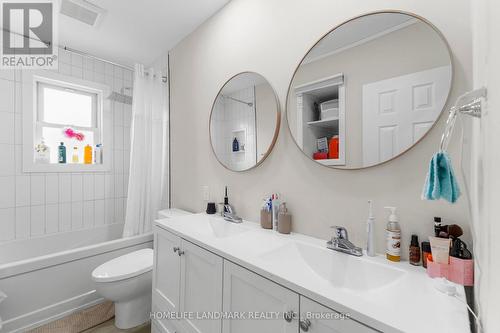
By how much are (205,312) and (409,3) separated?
161 centimetres

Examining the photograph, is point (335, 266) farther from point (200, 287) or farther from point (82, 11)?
point (82, 11)

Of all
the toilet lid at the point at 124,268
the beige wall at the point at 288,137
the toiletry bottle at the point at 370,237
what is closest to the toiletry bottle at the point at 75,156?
the beige wall at the point at 288,137

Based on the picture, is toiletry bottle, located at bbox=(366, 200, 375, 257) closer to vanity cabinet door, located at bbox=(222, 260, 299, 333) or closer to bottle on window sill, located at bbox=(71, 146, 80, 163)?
vanity cabinet door, located at bbox=(222, 260, 299, 333)

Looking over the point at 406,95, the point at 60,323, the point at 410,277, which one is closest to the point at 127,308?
the point at 60,323

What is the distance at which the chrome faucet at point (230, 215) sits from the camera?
59.3 inches

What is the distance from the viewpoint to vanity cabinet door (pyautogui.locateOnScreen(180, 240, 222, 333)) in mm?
1000

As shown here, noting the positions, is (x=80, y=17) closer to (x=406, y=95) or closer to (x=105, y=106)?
(x=105, y=106)

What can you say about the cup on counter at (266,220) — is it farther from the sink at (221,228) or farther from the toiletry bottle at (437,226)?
the toiletry bottle at (437,226)

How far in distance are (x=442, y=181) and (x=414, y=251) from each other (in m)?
0.43

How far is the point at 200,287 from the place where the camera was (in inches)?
43.7

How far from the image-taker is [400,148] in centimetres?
91

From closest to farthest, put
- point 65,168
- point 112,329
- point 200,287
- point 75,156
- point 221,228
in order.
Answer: point 200,287 → point 221,228 → point 112,329 → point 65,168 → point 75,156

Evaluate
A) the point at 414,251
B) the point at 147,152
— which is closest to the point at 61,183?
the point at 147,152

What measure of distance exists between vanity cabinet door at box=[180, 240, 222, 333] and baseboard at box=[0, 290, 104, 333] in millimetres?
1293
